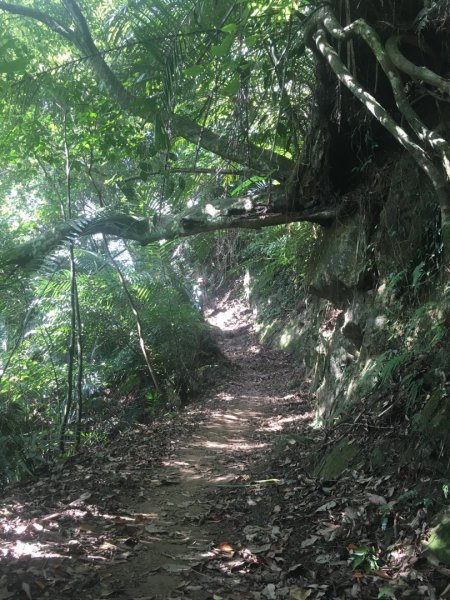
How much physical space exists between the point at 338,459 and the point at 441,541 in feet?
5.39

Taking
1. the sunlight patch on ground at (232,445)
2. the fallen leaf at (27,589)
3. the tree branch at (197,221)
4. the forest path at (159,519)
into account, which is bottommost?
the sunlight patch on ground at (232,445)

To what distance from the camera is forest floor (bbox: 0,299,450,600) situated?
298cm

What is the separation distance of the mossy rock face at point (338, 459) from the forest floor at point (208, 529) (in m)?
0.13

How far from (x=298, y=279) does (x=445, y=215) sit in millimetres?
8338

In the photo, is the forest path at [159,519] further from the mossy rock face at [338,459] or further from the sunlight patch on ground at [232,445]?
the mossy rock face at [338,459]

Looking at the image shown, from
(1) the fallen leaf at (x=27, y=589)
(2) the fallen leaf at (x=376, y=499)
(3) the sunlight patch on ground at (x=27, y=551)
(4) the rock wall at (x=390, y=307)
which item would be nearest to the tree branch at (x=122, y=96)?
(4) the rock wall at (x=390, y=307)

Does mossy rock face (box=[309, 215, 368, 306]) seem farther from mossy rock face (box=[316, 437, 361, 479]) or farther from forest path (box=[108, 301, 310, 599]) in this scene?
mossy rock face (box=[316, 437, 361, 479])

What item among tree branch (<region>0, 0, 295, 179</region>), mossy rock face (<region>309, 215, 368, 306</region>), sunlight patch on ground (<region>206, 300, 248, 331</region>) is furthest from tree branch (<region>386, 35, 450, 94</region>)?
sunlight patch on ground (<region>206, 300, 248, 331</region>)

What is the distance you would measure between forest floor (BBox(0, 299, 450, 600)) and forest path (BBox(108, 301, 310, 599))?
14 millimetres

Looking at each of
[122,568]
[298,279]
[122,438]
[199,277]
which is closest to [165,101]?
[122,568]

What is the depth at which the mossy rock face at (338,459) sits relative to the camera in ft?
14.3

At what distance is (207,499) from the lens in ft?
16.0

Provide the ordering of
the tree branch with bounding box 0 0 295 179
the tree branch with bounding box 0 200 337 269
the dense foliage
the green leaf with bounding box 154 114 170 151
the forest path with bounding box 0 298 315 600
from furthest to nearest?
1. the tree branch with bounding box 0 200 337 269
2. the tree branch with bounding box 0 0 295 179
3. the dense foliage
4. the green leaf with bounding box 154 114 170 151
5. the forest path with bounding box 0 298 315 600

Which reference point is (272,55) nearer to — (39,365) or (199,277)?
(39,365)
